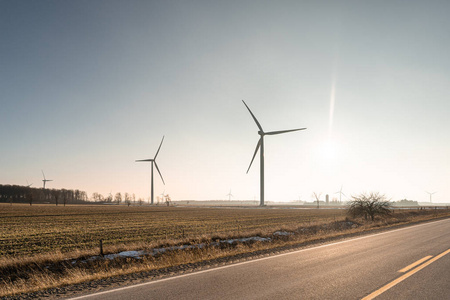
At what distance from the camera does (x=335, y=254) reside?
40.3 ft

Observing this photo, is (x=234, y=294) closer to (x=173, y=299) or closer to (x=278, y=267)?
(x=173, y=299)

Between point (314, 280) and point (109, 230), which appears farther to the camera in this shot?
point (109, 230)

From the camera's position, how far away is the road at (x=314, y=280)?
6859mm

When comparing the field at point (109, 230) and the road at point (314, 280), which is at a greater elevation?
the road at point (314, 280)

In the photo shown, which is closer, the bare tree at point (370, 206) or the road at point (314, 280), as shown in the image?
the road at point (314, 280)

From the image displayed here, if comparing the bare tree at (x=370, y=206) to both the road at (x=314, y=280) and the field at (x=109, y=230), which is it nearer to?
the field at (x=109, y=230)

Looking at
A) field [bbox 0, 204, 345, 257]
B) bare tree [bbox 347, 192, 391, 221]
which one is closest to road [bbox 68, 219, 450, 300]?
field [bbox 0, 204, 345, 257]

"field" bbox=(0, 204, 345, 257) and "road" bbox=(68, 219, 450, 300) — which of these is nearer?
"road" bbox=(68, 219, 450, 300)

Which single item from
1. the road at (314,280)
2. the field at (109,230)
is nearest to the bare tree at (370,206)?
the field at (109,230)

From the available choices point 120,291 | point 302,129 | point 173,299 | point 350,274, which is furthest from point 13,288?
point 302,129

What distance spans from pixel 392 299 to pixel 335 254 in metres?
5.97

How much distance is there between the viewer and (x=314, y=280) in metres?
8.09

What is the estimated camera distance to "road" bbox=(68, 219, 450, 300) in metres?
6.86

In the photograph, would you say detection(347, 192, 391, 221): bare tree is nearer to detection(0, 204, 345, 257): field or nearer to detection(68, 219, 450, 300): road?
detection(0, 204, 345, 257): field
